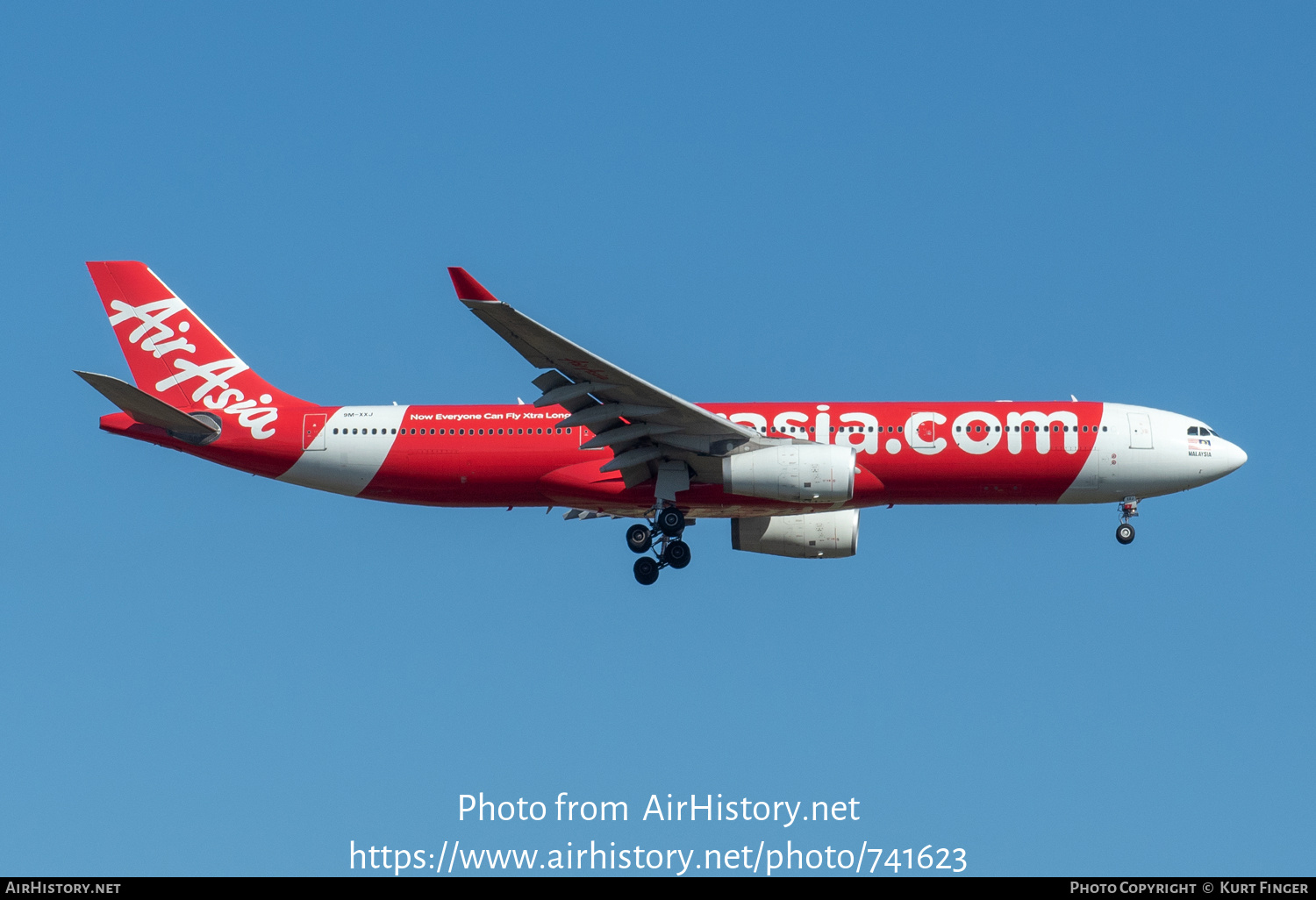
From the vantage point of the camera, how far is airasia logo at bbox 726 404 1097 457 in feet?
125

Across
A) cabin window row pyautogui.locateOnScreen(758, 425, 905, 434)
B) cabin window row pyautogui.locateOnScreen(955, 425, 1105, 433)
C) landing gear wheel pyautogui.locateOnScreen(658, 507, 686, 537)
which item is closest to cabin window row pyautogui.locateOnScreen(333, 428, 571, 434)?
landing gear wheel pyautogui.locateOnScreen(658, 507, 686, 537)

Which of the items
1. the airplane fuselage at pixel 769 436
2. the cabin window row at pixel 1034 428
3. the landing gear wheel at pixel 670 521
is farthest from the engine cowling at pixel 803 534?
the cabin window row at pixel 1034 428

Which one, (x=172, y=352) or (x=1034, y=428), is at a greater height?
(x=172, y=352)

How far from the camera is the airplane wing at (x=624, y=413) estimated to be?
112ft

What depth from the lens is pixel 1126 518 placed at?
39.7 meters

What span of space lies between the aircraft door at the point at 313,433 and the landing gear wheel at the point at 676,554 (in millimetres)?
8827

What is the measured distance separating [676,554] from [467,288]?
975cm

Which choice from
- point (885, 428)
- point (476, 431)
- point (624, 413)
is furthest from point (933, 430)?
point (476, 431)

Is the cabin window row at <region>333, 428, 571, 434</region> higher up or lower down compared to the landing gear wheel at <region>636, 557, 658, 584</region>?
higher up

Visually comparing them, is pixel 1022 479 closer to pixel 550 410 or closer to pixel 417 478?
pixel 550 410

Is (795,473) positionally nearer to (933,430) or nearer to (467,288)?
(933,430)

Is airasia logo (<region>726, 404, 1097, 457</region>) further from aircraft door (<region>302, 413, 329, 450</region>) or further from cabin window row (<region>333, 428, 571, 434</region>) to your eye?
aircraft door (<region>302, 413, 329, 450</region>)

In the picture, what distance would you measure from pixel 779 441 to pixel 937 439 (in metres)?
3.90

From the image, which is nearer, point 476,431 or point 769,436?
point 769,436
